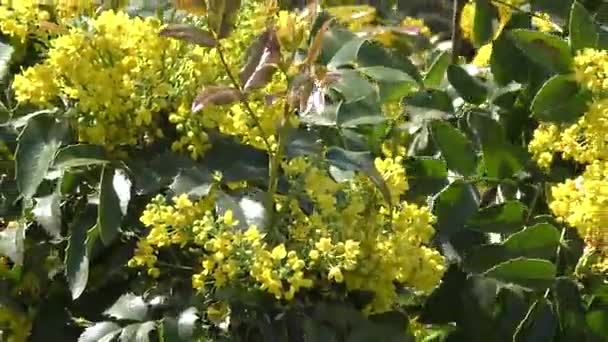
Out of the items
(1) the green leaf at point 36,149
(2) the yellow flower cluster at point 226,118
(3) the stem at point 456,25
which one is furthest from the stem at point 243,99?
(3) the stem at point 456,25

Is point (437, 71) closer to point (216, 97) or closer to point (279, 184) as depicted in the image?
point (279, 184)

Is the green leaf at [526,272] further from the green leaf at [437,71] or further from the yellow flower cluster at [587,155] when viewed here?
the green leaf at [437,71]

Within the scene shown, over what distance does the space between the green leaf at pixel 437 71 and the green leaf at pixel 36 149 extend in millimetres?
681

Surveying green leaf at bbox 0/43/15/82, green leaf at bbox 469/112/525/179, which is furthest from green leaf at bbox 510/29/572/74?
green leaf at bbox 0/43/15/82

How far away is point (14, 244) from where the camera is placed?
1568 mm

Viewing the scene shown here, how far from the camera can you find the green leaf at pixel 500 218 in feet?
5.45

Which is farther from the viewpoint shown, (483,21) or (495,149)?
(483,21)

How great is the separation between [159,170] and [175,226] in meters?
0.14

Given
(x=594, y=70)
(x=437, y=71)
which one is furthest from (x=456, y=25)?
(x=594, y=70)

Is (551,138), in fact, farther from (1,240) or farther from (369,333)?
(1,240)

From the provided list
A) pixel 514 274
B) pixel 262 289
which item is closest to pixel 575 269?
pixel 514 274

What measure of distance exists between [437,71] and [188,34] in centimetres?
71

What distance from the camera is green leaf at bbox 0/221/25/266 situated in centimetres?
156

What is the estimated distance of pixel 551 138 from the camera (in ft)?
5.46
